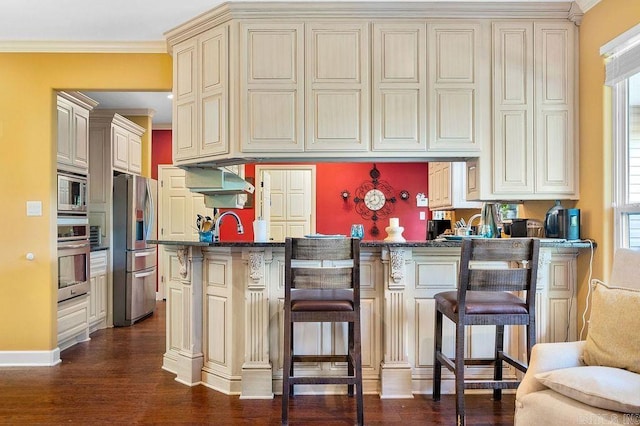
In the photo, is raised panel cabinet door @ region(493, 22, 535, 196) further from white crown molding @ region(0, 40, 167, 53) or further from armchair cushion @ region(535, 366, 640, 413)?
white crown molding @ region(0, 40, 167, 53)

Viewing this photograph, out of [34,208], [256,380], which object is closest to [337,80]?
[256,380]

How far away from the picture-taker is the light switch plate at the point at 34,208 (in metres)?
3.56

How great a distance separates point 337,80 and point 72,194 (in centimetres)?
278

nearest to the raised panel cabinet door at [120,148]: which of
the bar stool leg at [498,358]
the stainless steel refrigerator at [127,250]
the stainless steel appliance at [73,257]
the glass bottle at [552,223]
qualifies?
the stainless steel refrigerator at [127,250]

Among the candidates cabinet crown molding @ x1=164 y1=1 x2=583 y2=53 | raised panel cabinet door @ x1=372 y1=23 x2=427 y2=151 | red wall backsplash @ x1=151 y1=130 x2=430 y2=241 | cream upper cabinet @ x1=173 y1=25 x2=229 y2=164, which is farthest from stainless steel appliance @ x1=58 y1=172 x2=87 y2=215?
raised panel cabinet door @ x1=372 y1=23 x2=427 y2=151

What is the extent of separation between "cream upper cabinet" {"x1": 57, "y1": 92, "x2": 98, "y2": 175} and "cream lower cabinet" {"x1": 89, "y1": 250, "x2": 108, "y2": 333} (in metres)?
0.92

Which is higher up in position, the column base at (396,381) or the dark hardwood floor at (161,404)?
the column base at (396,381)

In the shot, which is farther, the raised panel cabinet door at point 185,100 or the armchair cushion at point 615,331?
the raised panel cabinet door at point 185,100

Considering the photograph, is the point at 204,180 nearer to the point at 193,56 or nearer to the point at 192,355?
the point at 193,56

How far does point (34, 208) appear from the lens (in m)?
3.56

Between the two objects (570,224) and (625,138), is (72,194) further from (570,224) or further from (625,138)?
(625,138)

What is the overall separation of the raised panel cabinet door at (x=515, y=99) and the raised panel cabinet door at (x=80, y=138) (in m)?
3.77

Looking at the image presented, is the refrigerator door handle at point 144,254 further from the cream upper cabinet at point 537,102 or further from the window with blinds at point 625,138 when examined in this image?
the window with blinds at point 625,138

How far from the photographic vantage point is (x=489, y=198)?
306cm
